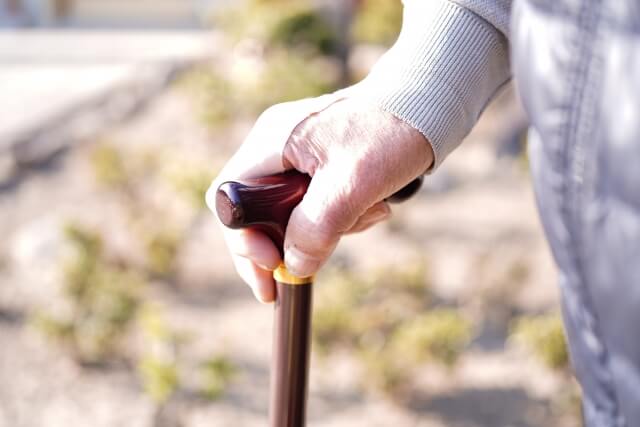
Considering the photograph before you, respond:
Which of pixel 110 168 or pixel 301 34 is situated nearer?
pixel 110 168

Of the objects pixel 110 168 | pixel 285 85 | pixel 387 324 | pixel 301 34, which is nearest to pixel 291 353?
pixel 387 324

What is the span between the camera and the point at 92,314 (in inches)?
107

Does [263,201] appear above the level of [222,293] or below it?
above

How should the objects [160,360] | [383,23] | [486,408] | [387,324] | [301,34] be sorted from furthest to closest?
[301,34] < [383,23] < [387,324] < [486,408] < [160,360]

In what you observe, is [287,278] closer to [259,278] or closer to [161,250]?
[259,278]

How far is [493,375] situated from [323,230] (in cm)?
199

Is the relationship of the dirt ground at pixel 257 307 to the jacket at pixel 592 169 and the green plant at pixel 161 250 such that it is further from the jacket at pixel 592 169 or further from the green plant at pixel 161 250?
the jacket at pixel 592 169

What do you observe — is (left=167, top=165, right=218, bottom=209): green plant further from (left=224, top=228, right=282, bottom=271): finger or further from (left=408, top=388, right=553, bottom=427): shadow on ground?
(left=224, top=228, right=282, bottom=271): finger

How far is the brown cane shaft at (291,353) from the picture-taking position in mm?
1108

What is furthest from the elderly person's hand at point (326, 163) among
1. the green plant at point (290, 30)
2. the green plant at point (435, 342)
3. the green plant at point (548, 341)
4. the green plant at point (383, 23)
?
the green plant at point (290, 30)

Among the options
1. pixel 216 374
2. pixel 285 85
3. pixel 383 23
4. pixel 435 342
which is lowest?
pixel 383 23

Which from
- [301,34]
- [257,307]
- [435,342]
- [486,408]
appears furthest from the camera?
[301,34]

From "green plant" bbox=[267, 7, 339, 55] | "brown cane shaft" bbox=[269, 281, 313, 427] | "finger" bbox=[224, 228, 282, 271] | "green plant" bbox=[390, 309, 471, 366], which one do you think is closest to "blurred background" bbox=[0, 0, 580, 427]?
"green plant" bbox=[390, 309, 471, 366]

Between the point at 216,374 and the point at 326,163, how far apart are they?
1485 millimetres
